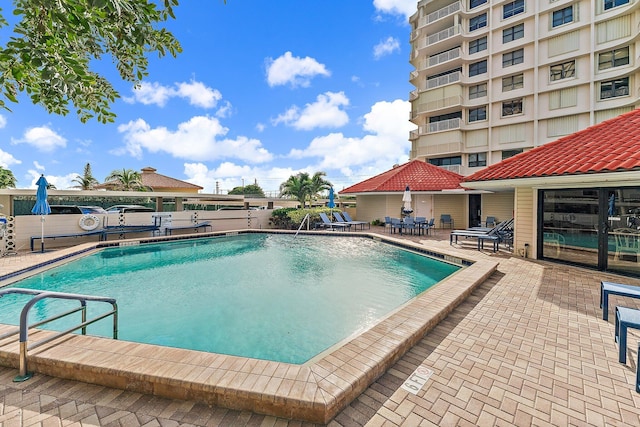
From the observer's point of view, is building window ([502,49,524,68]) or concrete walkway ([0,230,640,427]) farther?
building window ([502,49,524,68])

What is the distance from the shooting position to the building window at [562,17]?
77.4ft

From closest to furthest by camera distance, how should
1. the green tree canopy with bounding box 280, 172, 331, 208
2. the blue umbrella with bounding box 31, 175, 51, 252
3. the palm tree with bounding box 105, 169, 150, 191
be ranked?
1. the blue umbrella with bounding box 31, 175, 51, 252
2. the green tree canopy with bounding box 280, 172, 331, 208
3. the palm tree with bounding box 105, 169, 150, 191

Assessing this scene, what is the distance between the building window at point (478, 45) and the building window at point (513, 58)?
88.5 inches

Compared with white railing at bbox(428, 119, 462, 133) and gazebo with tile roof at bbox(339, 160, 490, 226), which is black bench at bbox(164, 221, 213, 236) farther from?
white railing at bbox(428, 119, 462, 133)

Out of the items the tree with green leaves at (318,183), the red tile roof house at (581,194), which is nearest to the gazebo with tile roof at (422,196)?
the tree with green leaves at (318,183)

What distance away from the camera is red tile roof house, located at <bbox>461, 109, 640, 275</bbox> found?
7359mm

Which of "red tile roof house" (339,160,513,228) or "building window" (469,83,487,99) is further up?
"building window" (469,83,487,99)

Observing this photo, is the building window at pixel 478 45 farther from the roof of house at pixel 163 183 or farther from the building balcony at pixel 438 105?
the roof of house at pixel 163 183

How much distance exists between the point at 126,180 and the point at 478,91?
125ft

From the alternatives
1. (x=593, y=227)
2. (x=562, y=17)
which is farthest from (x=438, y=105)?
(x=593, y=227)

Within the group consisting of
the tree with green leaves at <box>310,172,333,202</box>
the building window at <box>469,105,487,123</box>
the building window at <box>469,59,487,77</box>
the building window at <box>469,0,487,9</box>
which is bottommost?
the tree with green leaves at <box>310,172,333,202</box>

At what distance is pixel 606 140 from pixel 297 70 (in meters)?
18.5

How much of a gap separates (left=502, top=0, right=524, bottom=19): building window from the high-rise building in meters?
0.08

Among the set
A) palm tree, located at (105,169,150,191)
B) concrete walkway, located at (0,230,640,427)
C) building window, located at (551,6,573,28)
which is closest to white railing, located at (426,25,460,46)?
building window, located at (551,6,573,28)
